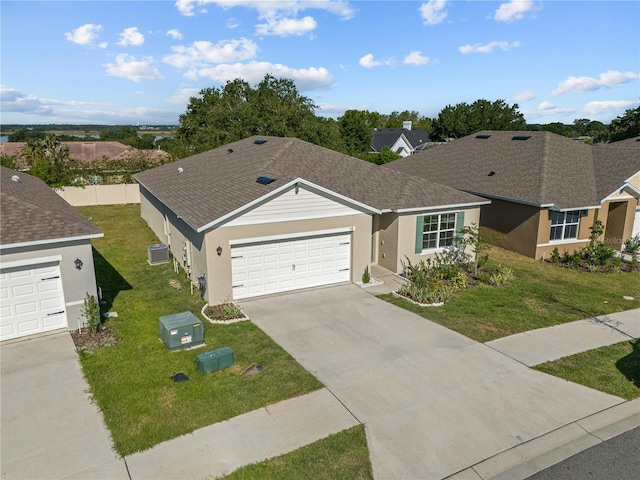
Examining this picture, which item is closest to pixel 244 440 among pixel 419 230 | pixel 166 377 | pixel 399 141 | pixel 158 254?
pixel 166 377

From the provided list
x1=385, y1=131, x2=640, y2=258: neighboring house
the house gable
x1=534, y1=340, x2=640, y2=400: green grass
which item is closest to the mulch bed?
the house gable

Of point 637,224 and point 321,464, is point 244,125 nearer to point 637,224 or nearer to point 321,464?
point 637,224

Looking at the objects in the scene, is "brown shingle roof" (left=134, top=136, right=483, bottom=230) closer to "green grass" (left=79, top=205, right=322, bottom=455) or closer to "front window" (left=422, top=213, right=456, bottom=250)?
"front window" (left=422, top=213, right=456, bottom=250)

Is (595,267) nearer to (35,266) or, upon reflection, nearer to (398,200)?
(398,200)

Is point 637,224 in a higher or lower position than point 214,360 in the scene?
higher

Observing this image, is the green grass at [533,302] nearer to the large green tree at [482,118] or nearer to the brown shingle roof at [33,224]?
the brown shingle roof at [33,224]

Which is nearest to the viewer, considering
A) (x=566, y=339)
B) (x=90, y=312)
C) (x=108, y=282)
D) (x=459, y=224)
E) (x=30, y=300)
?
(x=30, y=300)

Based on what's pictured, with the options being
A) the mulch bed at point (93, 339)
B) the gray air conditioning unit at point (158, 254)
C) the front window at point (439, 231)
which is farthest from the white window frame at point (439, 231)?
the mulch bed at point (93, 339)
